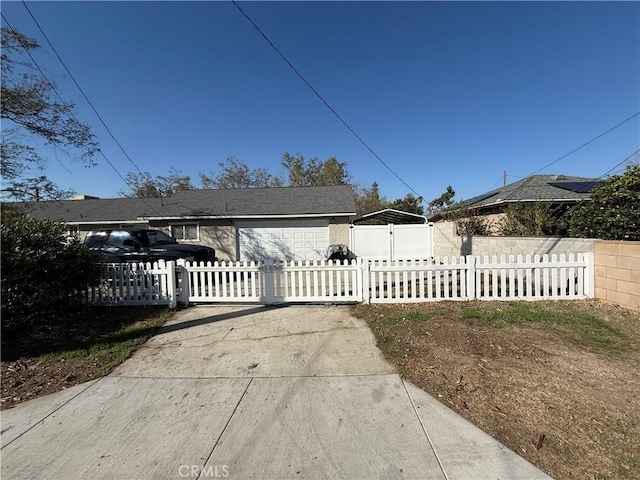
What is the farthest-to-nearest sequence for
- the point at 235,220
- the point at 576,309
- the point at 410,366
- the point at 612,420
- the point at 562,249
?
the point at 235,220
the point at 562,249
the point at 576,309
the point at 410,366
the point at 612,420

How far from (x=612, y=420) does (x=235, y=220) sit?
13.6 m

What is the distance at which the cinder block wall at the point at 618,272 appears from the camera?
5309 millimetres

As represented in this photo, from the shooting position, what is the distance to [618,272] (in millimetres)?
5621

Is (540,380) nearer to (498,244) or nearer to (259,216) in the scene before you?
(498,244)

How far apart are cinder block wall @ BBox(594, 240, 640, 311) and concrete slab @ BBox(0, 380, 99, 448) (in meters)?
8.17

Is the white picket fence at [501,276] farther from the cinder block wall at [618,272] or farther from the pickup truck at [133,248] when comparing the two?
the pickup truck at [133,248]

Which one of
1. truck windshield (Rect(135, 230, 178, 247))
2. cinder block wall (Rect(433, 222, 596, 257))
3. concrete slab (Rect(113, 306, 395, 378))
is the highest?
truck windshield (Rect(135, 230, 178, 247))

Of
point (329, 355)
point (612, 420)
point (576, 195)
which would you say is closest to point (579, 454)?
point (612, 420)

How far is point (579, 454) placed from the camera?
90.0 inches

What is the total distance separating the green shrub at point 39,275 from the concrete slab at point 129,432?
269 centimetres

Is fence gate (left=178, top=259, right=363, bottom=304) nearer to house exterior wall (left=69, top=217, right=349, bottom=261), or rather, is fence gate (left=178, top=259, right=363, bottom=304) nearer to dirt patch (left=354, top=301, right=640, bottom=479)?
dirt patch (left=354, top=301, right=640, bottom=479)

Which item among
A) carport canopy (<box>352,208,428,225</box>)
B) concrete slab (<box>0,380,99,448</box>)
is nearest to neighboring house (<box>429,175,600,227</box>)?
carport canopy (<box>352,208,428,225</box>)

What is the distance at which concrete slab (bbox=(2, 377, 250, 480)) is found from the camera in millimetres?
2287

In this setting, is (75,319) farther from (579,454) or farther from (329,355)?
(579,454)
